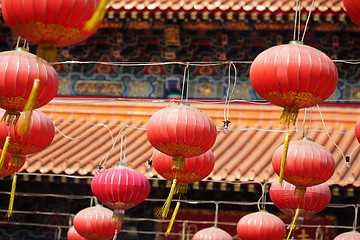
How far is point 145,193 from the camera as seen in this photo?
736 cm

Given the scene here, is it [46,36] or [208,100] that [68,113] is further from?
[46,36]

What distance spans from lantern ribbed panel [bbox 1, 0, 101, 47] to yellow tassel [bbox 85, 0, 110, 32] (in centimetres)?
11

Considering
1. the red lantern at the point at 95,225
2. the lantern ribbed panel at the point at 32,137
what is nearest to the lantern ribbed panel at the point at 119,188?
the red lantern at the point at 95,225

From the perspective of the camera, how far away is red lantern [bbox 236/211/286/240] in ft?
24.5

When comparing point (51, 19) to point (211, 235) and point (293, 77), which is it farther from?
point (211, 235)

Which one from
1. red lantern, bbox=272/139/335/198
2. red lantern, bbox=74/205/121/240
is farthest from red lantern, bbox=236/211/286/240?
red lantern, bbox=74/205/121/240

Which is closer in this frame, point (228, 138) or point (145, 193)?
point (145, 193)

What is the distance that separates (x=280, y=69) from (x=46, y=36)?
72.3 inches

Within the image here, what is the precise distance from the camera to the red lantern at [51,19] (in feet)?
14.6

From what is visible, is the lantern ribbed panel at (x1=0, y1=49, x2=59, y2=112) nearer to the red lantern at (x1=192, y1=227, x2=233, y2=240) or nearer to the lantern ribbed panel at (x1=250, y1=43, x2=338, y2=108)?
the lantern ribbed panel at (x1=250, y1=43, x2=338, y2=108)

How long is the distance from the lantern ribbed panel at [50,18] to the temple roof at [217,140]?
12.1 ft

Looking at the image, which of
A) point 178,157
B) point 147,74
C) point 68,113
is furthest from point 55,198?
point 178,157

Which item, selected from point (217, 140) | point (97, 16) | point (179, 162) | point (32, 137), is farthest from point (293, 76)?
point (217, 140)

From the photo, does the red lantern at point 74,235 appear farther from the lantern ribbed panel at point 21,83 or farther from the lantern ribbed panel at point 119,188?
the lantern ribbed panel at point 21,83
